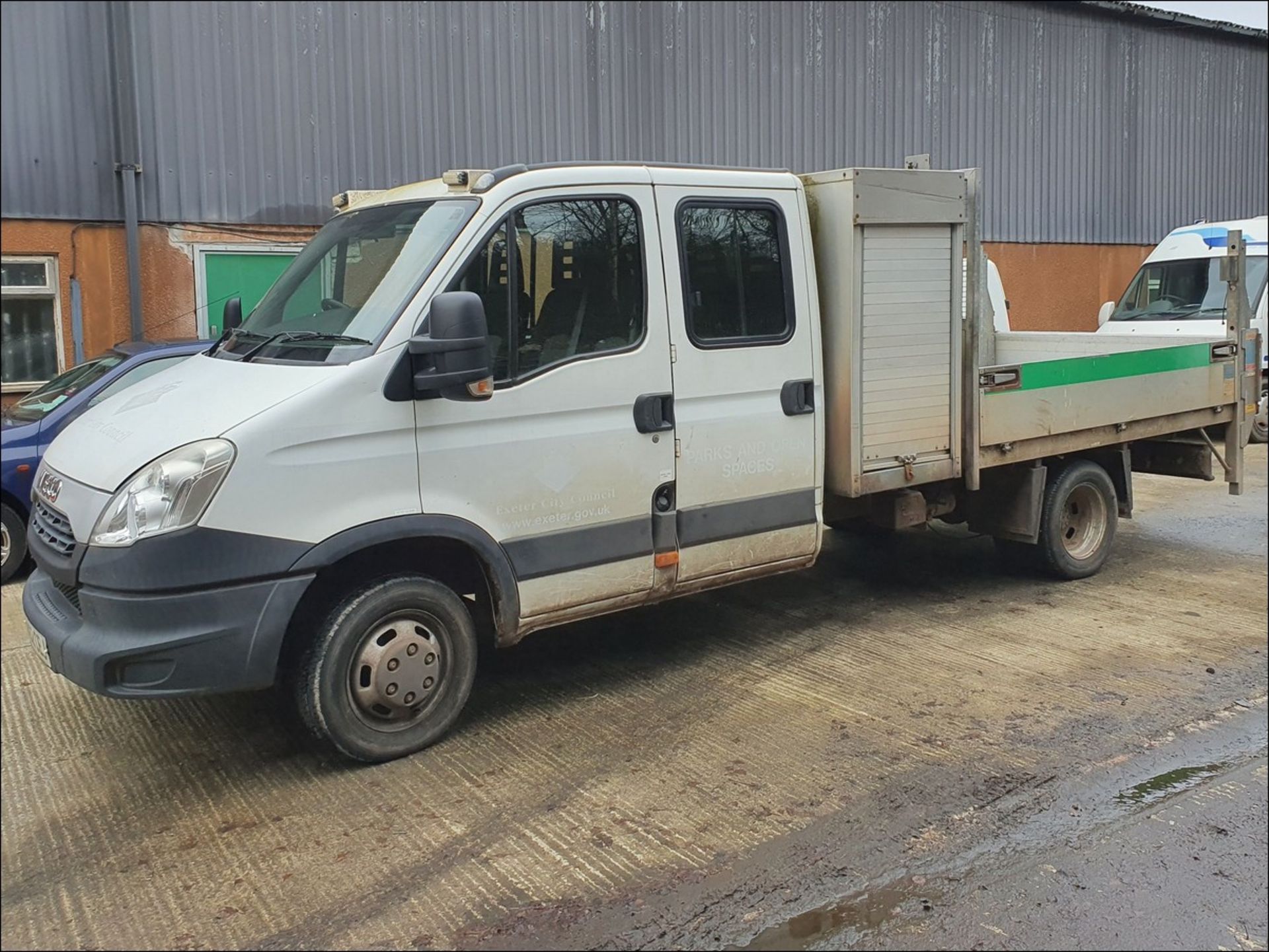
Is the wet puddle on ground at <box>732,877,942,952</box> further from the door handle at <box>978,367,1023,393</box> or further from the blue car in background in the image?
the blue car in background

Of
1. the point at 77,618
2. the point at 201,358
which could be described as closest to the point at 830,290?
the point at 201,358

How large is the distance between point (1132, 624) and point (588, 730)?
11.2ft

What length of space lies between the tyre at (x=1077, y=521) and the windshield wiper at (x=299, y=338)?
4.61 m

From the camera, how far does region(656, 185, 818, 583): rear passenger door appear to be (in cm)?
540

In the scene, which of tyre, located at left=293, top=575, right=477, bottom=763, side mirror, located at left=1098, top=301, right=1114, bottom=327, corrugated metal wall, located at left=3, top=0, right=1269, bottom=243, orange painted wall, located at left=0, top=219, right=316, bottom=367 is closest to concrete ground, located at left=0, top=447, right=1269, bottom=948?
tyre, located at left=293, top=575, right=477, bottom=763

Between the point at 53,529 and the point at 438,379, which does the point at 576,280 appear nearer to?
the point at 438,379

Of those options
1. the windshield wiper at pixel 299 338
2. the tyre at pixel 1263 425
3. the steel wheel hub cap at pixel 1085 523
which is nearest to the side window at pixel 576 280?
the windshield wiper at pixel 299 338

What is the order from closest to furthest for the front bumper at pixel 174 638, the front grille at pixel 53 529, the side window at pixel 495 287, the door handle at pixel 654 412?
the front bumper at pixel 174 638 < the front grille at pixel 53 529 < the side window at pixel 495 287 < the door handle at pixel 654 412

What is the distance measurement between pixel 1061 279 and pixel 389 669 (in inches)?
676

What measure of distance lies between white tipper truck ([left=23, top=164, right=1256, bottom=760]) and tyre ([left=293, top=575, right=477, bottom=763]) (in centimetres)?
1

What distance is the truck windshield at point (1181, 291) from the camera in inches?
546

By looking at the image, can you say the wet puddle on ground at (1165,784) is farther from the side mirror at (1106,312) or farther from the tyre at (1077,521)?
the side mirror at (1106,312)

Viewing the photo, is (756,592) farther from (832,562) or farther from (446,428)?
(446,428)

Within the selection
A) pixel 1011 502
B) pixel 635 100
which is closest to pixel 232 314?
pixel 1011 502
